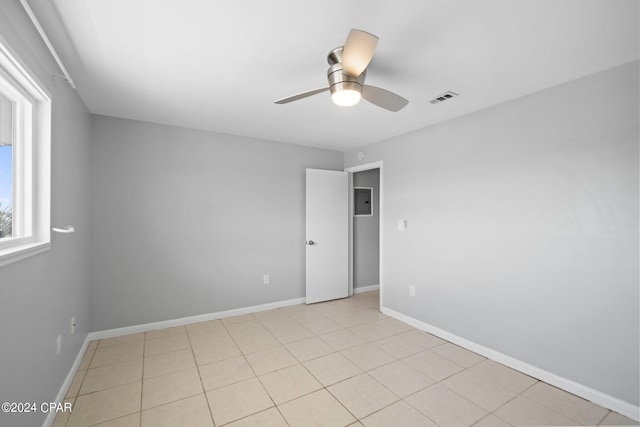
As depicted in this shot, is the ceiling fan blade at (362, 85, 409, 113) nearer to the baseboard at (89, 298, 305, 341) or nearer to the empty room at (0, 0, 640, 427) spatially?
the empty room at (0, 0, 640, 427)

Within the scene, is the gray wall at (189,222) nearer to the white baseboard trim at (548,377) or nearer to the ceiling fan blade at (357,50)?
the white baseboard trim at (548,377)

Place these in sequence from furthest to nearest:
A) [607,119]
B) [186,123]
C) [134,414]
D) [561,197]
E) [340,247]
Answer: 1. [340,247]
2. [186,123]
3. [561,197]
4. [607,119]
5. [134,414]

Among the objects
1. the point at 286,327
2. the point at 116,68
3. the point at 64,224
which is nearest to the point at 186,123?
the point at 116,68

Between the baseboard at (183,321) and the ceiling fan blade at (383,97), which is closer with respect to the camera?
the ceiling fan blade at (383,97)

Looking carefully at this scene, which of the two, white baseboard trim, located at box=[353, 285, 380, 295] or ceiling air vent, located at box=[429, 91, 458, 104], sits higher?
ceiling air vent, located at box=[429, 91, 458, 104]

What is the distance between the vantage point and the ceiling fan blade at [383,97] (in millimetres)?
1856

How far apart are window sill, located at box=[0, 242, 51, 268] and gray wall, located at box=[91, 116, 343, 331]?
5.12 feet

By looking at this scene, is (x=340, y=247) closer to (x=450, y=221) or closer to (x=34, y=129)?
(x=450, y=221)

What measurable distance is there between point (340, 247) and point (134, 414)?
3.12 metres

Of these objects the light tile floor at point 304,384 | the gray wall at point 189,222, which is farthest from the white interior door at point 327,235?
the light tile floor at point 304,384

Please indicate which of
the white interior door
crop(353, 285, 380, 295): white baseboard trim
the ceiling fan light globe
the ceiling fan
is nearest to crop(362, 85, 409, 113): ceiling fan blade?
the ceiling fan

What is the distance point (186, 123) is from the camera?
334 cm

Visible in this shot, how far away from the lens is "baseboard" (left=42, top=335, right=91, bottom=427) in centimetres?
177

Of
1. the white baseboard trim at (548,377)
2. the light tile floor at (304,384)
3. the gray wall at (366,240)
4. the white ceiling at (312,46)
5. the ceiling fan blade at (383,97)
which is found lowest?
the light tile floor at (304,384)
